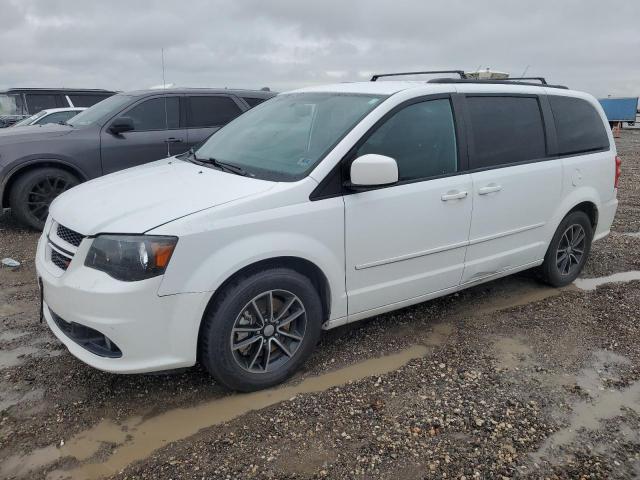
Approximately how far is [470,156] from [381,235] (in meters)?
1.01

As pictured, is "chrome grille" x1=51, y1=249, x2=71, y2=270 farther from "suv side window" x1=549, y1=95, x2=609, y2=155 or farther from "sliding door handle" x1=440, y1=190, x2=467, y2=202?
"suv side window" x1=549, y1=95, x2=609, y2=155

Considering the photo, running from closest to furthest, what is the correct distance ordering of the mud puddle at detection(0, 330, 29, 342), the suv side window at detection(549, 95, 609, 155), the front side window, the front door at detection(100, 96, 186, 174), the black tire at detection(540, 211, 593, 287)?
1. the mud puddle at detection(0, 330, 29, 342)
2. the suv side window at detection(549, 95, 609, 155)
3. the black tire at detection(540, 211, 593, 287)
4. the front door at detection(100, 96, 186, 174)
5. the front side window

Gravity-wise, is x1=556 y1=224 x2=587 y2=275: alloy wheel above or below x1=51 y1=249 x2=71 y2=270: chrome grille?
below

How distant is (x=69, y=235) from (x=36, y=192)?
4029mm

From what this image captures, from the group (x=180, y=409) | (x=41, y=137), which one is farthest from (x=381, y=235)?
(x=41, y=137)

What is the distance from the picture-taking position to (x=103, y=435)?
2.71m

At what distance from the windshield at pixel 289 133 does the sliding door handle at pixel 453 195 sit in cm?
77

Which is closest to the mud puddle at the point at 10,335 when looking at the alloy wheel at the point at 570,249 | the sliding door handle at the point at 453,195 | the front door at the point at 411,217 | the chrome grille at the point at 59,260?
the chrome grille at the point at 59,260

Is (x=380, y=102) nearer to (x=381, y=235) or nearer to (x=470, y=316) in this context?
(x=381, y=235)

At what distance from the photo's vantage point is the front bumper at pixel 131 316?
8.59 ft

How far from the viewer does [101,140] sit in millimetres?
6633

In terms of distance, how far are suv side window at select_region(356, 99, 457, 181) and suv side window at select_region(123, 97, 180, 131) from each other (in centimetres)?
451

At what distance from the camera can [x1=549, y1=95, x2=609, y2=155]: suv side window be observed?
447 centimetres

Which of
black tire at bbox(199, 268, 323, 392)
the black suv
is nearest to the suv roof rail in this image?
black tire at bbox(199, 268, 323, 392)
